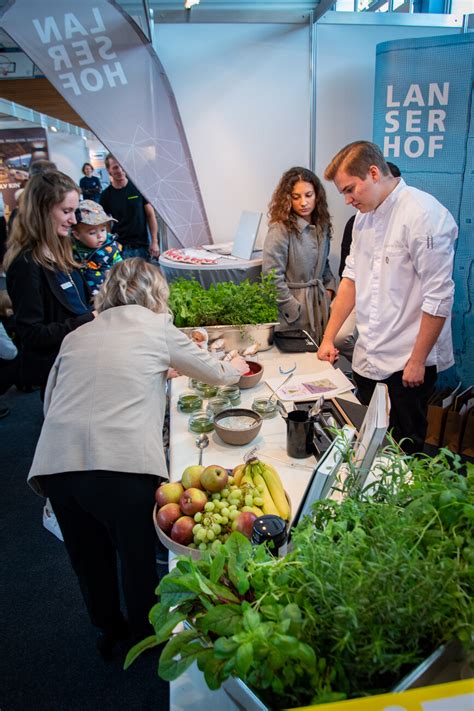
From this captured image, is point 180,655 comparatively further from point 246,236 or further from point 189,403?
point 246,236

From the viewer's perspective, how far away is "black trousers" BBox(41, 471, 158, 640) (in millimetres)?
1625

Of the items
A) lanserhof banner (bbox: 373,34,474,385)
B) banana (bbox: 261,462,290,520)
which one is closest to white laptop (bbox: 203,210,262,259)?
lanserhof banner (bbox: 373,34,474,385)

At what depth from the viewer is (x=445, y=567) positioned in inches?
27.7

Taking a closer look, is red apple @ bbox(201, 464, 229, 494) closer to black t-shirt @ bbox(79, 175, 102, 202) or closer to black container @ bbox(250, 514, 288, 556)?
black container @ bbox(250, 514, 288, 556)

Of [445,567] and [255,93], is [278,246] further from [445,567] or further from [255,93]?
[445,567]

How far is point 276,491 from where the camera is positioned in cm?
138

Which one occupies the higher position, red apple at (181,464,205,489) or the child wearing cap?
the child wearing cap

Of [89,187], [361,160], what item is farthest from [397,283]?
[89,187]

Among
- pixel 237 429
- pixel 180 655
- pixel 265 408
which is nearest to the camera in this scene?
pixel 180 655

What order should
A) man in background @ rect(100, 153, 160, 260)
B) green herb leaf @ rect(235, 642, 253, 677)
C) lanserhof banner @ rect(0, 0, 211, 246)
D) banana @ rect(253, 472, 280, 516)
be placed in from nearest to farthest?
green herb leaf @ rect(235, 642, 253, 677) → banana @ rect(253, 472, 280, 516) → lanserhof banner @ rect(0, 0, 211, 246) → man in background @ rect(100, 153, 160, 260)

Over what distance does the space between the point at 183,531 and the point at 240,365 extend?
3.35 ft

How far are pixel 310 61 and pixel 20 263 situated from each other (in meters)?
2.84

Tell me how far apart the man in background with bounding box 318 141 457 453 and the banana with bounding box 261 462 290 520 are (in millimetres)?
1087

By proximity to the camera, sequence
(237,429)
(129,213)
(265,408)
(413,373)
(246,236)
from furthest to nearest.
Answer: (129,213) < (246,236) < (413,373) < (265,408) < (237,429)
